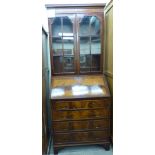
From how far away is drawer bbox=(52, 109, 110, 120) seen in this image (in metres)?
2.06

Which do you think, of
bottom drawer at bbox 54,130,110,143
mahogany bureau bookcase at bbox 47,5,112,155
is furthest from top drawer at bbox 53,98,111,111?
bottom drawer at bbox 54,130,110,143

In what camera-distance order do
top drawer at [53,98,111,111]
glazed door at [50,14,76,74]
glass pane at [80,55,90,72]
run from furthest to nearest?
1. glass pane at [80,55,90,72]
2. glazed door at [50,14,76,74]
3. top drawer at [53,98,111,111]

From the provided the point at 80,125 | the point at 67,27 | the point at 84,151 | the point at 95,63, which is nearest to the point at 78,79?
the point at 95,63

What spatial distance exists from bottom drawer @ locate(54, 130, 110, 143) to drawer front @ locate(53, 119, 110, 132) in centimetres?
6

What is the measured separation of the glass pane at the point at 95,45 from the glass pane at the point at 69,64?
0.98 ft

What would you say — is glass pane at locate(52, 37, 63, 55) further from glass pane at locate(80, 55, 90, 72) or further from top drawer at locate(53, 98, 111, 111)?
top drawer at locate(53, 98, 111, 111)

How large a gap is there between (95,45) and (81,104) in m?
0.80

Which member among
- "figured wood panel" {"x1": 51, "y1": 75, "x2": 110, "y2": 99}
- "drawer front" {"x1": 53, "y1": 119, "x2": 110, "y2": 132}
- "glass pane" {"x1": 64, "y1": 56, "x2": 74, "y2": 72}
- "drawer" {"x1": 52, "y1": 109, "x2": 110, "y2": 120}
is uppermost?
"glass pane" {"x1": 64, "y1": 56, "x2": 74, "y2": 72}

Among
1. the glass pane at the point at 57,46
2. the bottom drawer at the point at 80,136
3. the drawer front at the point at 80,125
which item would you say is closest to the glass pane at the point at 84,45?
the glass pane at the point at 57,46

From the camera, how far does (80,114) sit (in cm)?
208

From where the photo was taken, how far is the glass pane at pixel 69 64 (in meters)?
2.34

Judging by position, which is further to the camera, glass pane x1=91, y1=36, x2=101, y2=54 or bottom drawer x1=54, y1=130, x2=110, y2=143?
glass pane x1=91, y1=36, x2=101, y2=54

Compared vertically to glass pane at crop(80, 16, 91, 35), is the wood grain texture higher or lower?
lower
